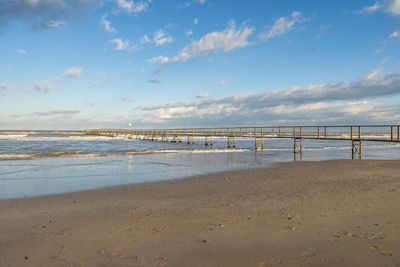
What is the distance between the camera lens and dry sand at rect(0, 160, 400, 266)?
363 cm

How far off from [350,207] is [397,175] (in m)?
5.74

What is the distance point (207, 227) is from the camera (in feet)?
15.5

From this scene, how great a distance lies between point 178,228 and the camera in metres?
4.70

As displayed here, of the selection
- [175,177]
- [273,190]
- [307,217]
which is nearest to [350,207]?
[307,217]

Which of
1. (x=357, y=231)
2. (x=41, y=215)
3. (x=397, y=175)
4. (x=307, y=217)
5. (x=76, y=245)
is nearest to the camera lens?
A: (x=76, y=245)

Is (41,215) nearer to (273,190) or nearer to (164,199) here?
(164,199)

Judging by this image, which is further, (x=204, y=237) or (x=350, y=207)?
(x=350, y=207)

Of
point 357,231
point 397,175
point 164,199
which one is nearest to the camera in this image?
point 357,231

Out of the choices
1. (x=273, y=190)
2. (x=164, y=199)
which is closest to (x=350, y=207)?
(x=273, y=190)

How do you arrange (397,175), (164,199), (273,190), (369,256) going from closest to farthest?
(369,256) < (164,199) < (273,190) < (397,175)

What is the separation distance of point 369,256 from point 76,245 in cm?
413

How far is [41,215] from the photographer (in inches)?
222

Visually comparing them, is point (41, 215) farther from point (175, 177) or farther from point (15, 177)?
point (15, 177)

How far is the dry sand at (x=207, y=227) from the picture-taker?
3.63 metres
